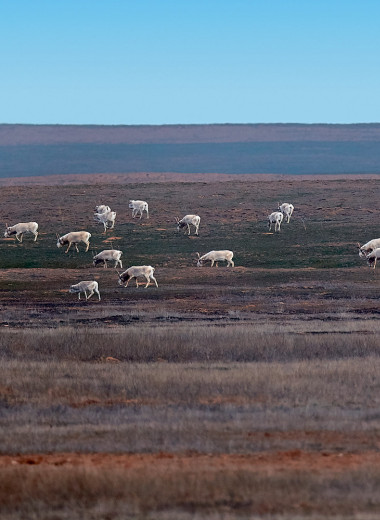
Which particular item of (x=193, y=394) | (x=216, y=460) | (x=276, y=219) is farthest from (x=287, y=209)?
(x=216, y=460)

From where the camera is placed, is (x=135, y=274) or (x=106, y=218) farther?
(x=106, y=218)

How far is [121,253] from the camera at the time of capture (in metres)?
43.9

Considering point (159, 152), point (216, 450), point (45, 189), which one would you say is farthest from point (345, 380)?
point (159, 152)

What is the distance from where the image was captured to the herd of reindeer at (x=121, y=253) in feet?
119

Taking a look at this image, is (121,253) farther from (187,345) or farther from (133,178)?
(133,178)

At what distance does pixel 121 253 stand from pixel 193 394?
1165 inches

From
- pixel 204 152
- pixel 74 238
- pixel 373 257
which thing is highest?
pixel 204 152

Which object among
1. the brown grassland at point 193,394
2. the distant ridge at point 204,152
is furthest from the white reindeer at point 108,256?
the distant ridge at point 204,152

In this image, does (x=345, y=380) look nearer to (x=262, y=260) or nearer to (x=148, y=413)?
(x=148, y=413)

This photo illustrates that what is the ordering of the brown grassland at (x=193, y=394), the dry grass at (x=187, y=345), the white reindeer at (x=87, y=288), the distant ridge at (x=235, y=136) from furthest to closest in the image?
the distant ridge at (x=235, y=136)
the white reindeer at (x=87, y=288)
the dry grass at (x=187, y=345)
the brown grassland at (x=193, y=394)

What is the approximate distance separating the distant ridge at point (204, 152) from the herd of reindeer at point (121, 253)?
110596mm

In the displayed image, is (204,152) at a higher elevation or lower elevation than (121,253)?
higher

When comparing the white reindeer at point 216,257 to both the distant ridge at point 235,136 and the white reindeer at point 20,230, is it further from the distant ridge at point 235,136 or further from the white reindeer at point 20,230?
the distant ridge at point 235,136

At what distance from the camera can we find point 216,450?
1112 centimetres
